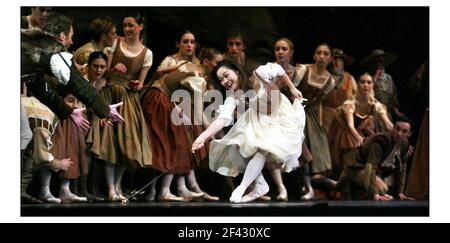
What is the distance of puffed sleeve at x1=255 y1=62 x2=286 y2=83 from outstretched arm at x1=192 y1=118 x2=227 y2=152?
0.65 meters

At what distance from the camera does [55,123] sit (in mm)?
15844

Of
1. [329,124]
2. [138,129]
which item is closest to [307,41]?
[329,124]

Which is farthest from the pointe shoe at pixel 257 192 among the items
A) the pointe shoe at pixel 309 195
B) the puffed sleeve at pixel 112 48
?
the puffed sleeve at pixel 112 48

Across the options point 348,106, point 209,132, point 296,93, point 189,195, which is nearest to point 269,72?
point 296,93

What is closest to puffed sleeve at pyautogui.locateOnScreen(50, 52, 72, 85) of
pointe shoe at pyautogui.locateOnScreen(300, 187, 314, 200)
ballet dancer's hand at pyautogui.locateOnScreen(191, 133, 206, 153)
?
ballet dancer's hand at pyautogui.locateOnScreen(191, 133, 206, 153)

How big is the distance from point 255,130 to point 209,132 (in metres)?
0.49

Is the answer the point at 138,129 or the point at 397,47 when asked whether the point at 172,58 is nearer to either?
the point at 138,129

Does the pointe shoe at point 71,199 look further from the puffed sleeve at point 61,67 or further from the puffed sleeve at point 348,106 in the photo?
the puffed sleeve at point 348,106

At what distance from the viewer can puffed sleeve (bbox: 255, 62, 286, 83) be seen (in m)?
15.9

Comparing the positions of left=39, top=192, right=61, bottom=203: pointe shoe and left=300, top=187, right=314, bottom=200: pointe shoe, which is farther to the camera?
left=300, top=187, right=314, bottom=200: pointe shoe

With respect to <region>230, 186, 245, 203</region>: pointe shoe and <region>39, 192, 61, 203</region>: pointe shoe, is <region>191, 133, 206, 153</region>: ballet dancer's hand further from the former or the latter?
<region>39, 192, 61, 203</region>: pointe shoe

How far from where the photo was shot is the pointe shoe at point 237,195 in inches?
622

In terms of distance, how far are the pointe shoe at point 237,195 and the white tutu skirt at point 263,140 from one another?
0.63 feet
